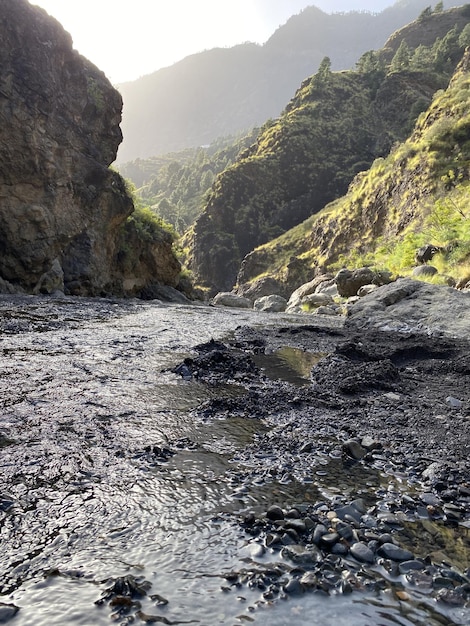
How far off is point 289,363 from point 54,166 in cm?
2016

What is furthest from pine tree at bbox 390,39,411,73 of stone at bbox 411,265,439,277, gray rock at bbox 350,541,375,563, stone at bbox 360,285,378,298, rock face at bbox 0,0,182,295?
gray rock at bbox 350,541,375,563

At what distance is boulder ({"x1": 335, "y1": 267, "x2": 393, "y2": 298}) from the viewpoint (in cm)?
2459

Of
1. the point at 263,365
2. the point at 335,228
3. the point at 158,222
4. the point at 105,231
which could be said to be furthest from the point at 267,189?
the point at 263,365

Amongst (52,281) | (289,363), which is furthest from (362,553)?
(52,281)

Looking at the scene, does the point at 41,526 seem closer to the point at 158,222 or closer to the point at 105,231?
the point at 105,231

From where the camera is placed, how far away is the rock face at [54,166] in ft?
66.1

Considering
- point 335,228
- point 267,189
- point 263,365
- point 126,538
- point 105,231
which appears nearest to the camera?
point 126,538

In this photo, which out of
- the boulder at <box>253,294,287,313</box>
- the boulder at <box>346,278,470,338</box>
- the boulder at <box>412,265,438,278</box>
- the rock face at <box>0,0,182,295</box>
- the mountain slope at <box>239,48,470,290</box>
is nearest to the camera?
the boulder at <box>346,278,470,338</box>

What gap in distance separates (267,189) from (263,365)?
74509 mm

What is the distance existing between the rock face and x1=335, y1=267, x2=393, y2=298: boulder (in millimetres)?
15141

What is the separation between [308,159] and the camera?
75.6 m

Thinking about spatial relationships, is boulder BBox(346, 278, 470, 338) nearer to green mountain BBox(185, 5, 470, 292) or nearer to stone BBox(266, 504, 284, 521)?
stone BBox(266, 504, 284, 521)

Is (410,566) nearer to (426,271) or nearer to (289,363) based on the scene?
(289,363)

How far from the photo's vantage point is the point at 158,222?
3212cm
